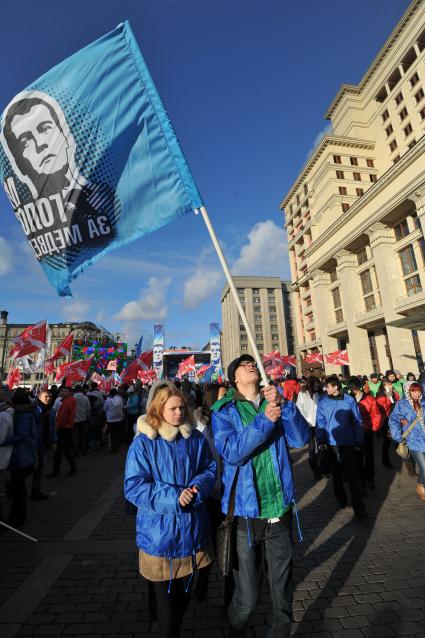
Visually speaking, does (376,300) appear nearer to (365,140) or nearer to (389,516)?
(365,140)

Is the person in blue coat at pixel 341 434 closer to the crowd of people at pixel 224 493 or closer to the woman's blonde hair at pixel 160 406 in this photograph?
the crowd of people at pixel 224 493

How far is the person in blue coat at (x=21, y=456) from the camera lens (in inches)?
210

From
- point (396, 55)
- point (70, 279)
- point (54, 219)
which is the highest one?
point (396, 55)

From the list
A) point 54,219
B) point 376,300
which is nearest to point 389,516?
point 54,219

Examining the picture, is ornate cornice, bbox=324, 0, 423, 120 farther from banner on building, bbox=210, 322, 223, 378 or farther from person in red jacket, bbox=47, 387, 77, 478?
person in red jacket, bbox=47, 387, 77, 478

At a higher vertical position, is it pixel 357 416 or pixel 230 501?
pixel 357 416

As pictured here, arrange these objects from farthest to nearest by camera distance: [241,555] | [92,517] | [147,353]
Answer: [147,353] < [92,517] < [241,555]

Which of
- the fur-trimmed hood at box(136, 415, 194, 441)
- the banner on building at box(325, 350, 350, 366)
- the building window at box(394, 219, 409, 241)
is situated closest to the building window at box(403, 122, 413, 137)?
the building window at box(394, 219, 409, 241)

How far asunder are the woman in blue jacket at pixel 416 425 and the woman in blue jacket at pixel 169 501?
4318 mm

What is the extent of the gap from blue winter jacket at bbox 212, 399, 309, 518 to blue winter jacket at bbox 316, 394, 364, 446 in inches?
132

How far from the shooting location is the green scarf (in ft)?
8.09

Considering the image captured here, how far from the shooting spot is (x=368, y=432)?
728 centimetres

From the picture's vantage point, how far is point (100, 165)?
361 cm

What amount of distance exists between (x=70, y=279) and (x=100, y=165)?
4.24ft
